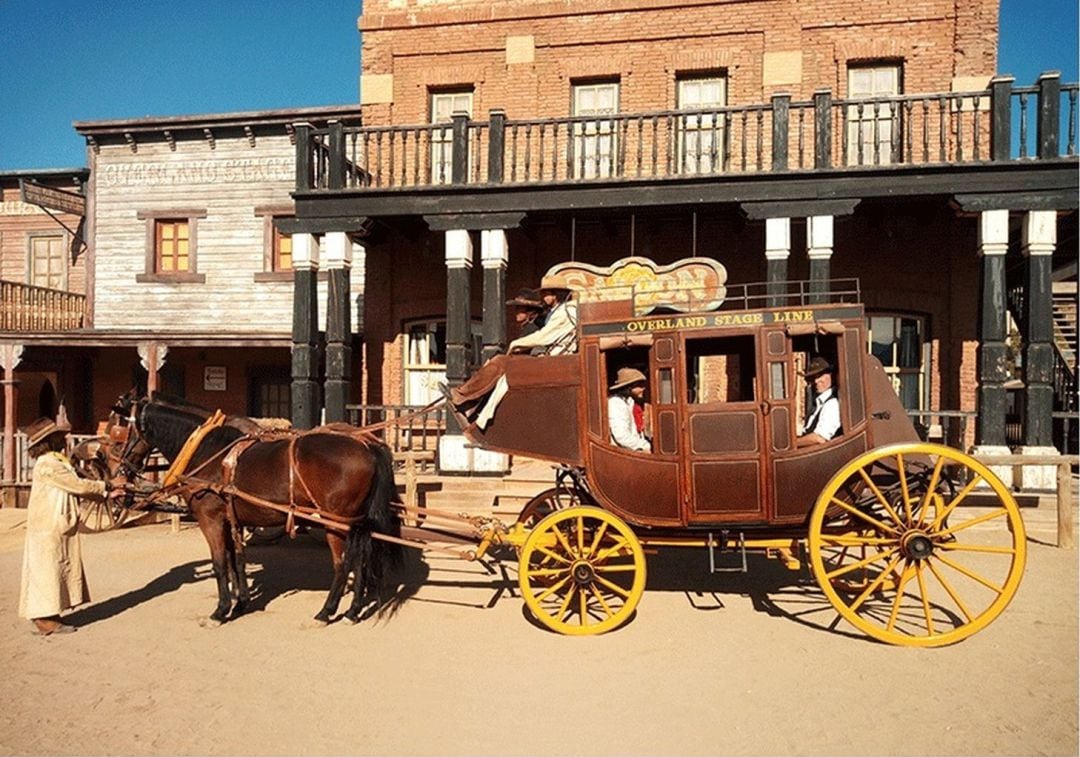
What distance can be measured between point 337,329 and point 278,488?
15.1 ft

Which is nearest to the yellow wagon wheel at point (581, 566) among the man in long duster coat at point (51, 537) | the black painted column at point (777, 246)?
the man in long duster coat at point (51, 537)

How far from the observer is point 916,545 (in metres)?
4.30

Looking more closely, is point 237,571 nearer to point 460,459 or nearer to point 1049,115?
point 460,459

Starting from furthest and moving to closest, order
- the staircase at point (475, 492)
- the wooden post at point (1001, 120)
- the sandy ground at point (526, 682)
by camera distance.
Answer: the staircase at point (475, 492), the wooden post at point (1001, 120), the sandy ground at point (526, 682)

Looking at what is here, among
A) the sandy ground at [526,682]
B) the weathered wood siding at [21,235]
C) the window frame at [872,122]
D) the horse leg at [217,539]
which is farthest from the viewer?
the weathered wood siding at [21,235]

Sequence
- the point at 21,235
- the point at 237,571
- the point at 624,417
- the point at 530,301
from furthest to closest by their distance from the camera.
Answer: the point at 21,235, the point at 530,301, the point at 237,571, the point at 624,417

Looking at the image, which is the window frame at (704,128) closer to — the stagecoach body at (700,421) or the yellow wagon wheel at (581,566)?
the stagecoach body at (700,421)

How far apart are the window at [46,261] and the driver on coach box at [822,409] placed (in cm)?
1575

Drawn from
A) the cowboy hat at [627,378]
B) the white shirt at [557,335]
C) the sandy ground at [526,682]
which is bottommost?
the sandy ground at [526,682]

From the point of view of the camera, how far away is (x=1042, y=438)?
26.1 feet

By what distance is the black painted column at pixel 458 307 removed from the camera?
9.02m

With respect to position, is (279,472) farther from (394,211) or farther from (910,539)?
(394,211)

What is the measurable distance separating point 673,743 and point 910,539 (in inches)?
86.3

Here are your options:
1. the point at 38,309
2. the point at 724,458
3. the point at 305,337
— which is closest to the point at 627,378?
the point at 724,458
